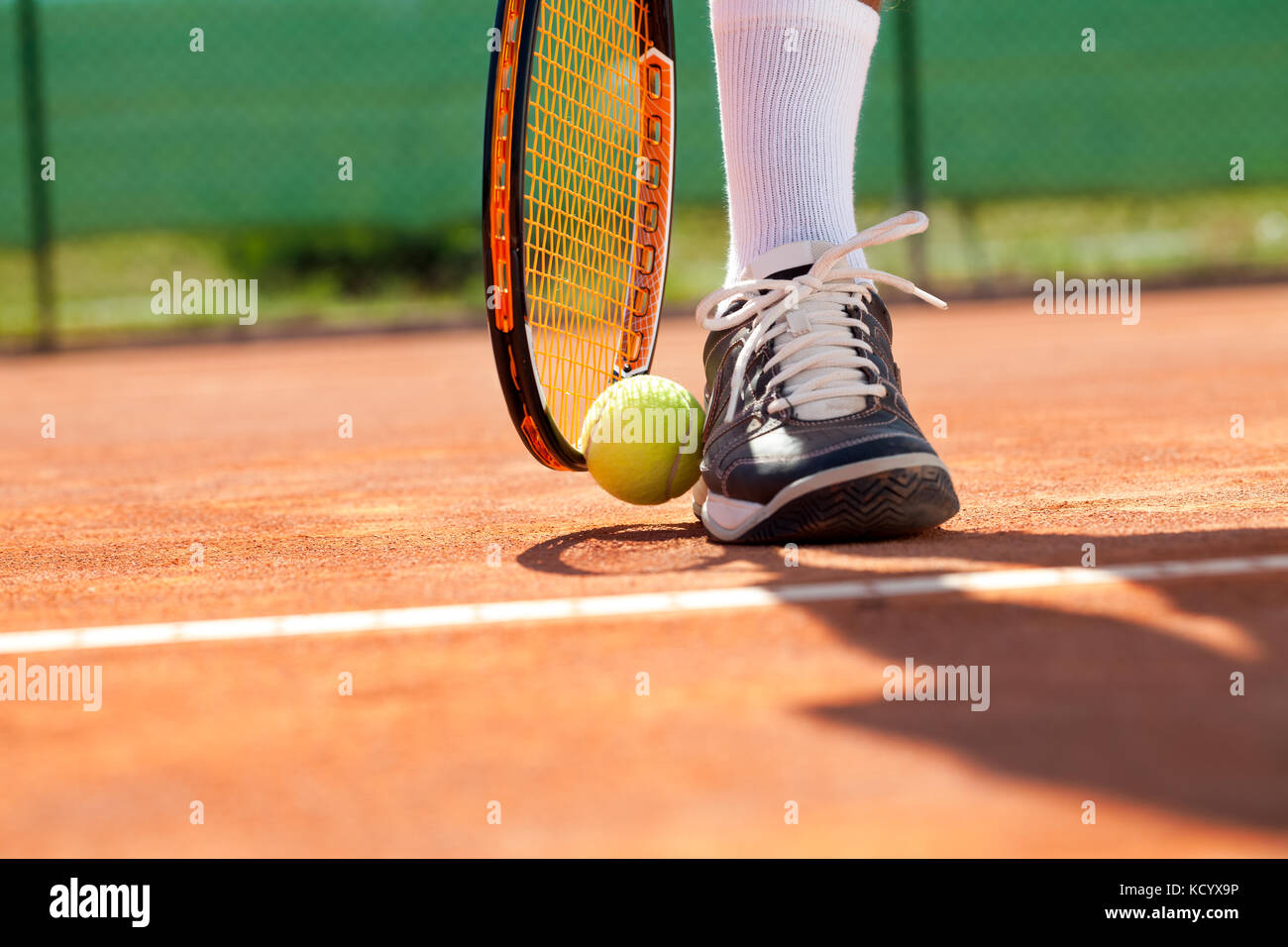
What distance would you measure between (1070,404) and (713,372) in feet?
5.54

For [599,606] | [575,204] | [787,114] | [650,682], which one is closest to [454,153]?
[575,204]

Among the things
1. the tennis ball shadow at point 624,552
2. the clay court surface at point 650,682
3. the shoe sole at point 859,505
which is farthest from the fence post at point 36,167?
the shoe sole at point 859,505

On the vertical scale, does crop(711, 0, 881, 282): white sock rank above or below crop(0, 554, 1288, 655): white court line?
above

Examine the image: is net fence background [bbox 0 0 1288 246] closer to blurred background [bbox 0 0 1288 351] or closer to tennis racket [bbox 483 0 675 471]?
blurred background [bbox 0 0 1288 351]

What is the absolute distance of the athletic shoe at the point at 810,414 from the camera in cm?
160

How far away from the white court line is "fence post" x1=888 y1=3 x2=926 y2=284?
650 centimetres

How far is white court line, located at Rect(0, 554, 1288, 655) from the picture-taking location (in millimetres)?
1280

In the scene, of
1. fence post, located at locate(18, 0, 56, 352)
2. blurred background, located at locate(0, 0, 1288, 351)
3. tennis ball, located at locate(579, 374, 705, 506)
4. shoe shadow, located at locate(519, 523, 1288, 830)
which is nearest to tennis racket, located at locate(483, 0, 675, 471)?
tennis ball, located at locate(579, 374, 705, 506)

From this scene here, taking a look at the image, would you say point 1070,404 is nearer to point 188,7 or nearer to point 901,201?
point 901,201

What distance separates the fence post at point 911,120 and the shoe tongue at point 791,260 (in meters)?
5.99

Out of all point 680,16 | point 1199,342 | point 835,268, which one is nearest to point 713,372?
point 835,268

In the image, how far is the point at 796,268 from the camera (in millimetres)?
1853

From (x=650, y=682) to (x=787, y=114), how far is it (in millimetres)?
1032
